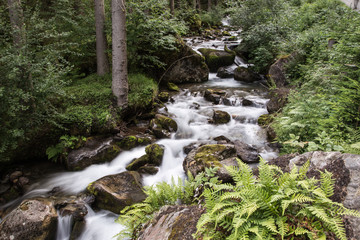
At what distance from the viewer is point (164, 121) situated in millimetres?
9547

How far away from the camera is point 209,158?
6355mm

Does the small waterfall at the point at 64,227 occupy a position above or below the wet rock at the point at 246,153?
below

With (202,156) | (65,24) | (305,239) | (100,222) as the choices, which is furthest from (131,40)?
(305,239)

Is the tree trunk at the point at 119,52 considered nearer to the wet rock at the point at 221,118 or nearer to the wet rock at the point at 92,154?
the wet rock at the point at 92,154

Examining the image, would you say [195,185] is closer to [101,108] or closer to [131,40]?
[101,108]

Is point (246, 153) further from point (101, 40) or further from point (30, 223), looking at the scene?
point (101, 40)

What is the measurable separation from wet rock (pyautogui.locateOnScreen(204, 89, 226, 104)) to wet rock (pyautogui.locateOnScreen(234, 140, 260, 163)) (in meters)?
5.05

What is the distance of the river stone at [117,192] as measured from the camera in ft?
18.9

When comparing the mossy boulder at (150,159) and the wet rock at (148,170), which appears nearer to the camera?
the wet rock at (148,170)

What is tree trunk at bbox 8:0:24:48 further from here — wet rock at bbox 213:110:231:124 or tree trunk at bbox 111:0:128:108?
wet rock at bbox 213:110:231:124

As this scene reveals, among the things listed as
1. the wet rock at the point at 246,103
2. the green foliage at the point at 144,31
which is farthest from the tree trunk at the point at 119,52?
the wet rock at the point at 246,103

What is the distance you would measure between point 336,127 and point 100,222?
6688 millimetres

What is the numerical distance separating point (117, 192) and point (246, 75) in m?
12.8

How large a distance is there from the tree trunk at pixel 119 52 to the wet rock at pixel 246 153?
5157 mm
